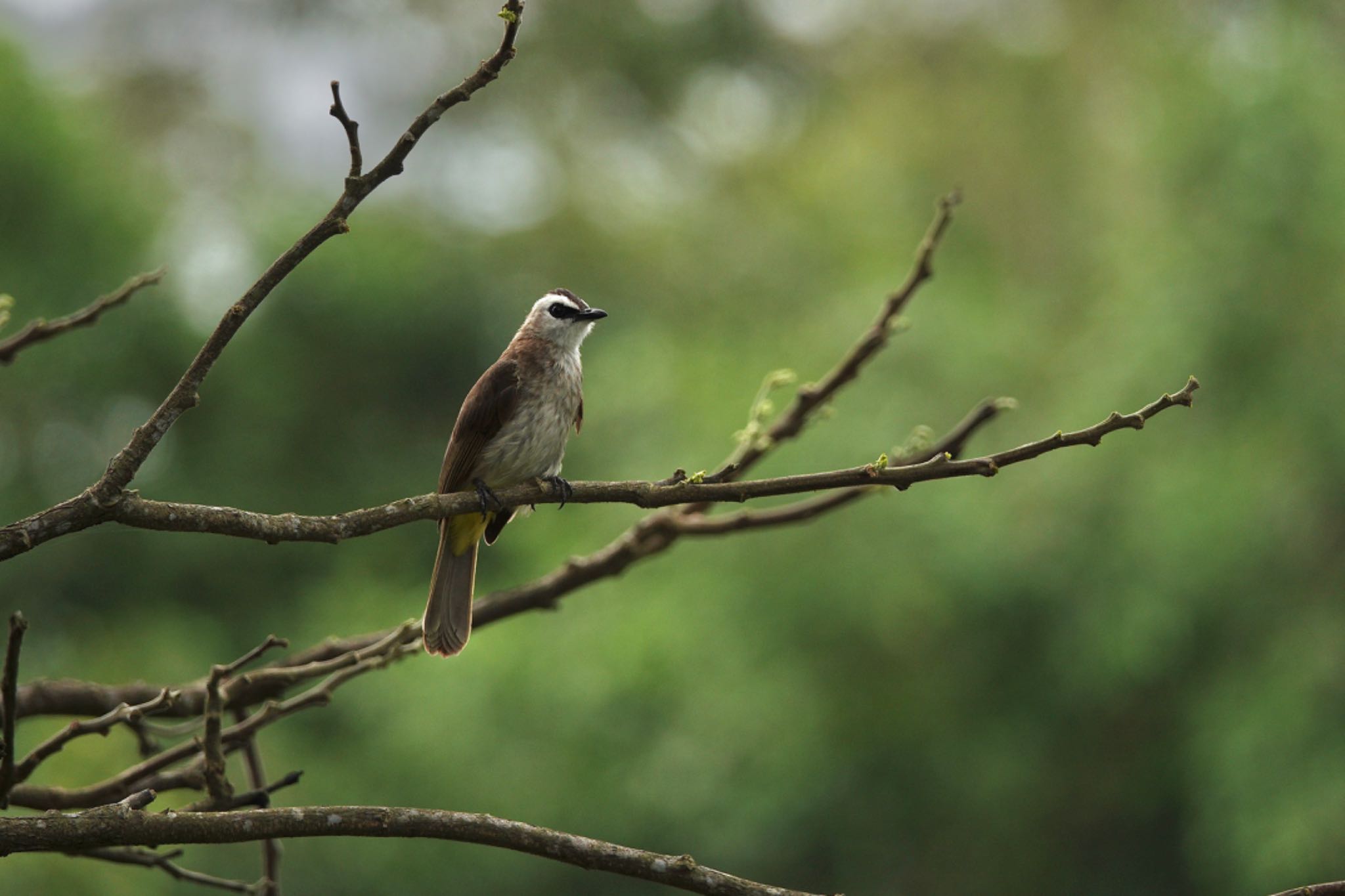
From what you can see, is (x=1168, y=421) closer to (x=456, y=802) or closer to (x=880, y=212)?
(x=456, y=802)

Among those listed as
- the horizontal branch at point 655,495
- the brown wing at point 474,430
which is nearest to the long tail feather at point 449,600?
the brown wing at point 474,430

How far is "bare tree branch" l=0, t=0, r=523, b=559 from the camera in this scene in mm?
1714

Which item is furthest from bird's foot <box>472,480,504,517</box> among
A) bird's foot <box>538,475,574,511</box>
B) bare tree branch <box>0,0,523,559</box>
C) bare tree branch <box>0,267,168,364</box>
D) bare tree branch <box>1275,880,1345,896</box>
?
bare tree branch <box>1275,880,1345,896</box>

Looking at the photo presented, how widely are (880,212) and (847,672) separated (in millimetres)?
7581

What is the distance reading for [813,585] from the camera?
7344 millimetres

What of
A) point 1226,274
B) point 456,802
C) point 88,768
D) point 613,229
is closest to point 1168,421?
point 1226,274

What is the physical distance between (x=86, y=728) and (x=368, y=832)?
0.57 m

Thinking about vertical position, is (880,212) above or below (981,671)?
above

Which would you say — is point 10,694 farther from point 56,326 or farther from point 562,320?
point 562,320

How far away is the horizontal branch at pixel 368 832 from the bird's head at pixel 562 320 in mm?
2260

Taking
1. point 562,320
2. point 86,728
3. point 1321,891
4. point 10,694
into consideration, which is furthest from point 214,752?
point 562,320

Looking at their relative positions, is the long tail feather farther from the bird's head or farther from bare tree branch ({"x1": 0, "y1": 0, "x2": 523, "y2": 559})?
bare tree branch ({"x1": 0, "y1": 0, "x2": 523, "y2": 559})

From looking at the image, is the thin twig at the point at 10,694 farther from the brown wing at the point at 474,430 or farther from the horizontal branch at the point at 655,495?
the brown wing at the point at 474,430

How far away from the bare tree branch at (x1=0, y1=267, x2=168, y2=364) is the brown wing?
3.78ft
